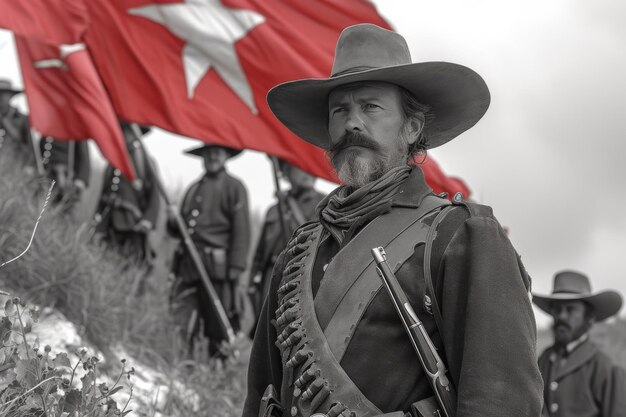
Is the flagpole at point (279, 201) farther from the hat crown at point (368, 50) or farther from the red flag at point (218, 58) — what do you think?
the hat crown at point (368, 50)

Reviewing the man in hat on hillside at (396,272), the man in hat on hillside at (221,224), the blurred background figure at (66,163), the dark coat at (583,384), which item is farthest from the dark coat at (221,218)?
the man in hat on hillside at (396,272)

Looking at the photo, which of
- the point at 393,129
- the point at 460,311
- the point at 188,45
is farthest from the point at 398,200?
the point at 188,45

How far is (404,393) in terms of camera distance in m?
2.92

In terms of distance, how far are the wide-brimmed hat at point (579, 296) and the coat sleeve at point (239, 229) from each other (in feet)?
9.92

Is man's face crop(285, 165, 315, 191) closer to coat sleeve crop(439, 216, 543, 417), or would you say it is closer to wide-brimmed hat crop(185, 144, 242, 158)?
wide-brimmed hat crop(185, 144, 242, 158)

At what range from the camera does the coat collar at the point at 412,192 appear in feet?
10.4

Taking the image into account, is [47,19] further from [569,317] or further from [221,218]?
[569,317]

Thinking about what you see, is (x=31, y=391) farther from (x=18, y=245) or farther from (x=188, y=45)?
(x=188, y=45)

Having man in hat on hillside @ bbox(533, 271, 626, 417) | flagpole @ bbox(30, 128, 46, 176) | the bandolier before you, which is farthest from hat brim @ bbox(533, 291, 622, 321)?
the bandolier

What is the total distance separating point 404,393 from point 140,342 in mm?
5457

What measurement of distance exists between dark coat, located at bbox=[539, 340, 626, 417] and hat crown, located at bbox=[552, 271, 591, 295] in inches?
24.7

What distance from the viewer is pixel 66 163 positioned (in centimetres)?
1155

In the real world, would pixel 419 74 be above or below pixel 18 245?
above

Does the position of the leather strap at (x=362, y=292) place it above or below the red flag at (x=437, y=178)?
above
